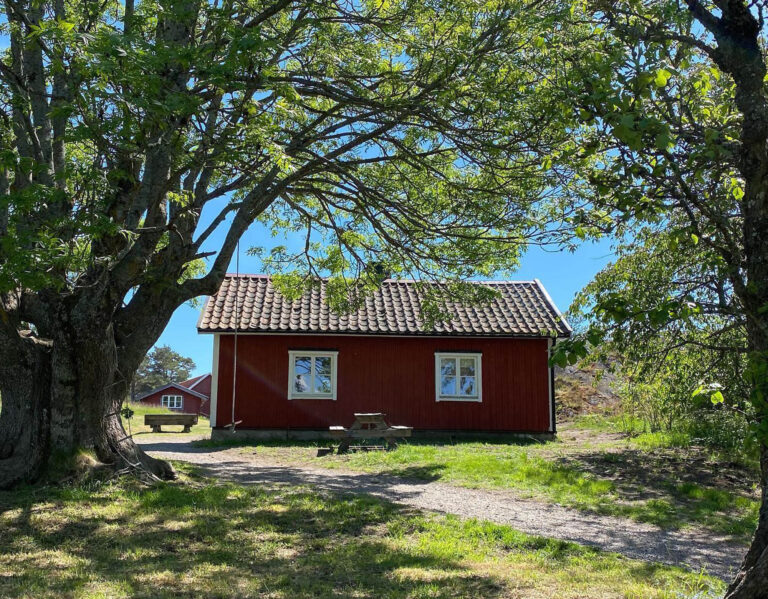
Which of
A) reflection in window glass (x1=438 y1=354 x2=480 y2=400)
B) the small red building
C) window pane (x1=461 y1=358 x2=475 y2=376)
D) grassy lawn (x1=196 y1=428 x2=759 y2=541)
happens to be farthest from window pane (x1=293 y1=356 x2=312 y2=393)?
the small red building

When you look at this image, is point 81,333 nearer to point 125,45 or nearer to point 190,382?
point 125,45

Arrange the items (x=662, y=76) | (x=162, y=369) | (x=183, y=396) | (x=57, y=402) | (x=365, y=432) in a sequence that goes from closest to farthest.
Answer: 1. (x=662, y=76)
2. (x=57, y=402)
3. (x=365, y=432)
4. (x=183, y=396)
5. (x=162, y=369)

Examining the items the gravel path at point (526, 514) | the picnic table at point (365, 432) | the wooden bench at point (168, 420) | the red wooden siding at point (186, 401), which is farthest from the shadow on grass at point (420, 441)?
the red wooden siding at point (186, 401)

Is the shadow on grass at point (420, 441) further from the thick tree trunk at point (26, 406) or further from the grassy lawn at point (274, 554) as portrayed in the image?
the grassy lawn at point (274, 554)

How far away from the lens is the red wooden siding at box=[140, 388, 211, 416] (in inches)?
1731

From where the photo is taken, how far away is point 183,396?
47.1m

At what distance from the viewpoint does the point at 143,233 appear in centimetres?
847

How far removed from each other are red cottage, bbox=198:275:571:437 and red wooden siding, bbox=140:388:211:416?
83.6ft

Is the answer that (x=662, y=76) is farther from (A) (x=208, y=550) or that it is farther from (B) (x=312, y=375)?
(B) (x=312, y=375)

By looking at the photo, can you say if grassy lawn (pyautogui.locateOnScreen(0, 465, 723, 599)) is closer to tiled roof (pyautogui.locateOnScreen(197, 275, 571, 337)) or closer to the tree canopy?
tiled roof (pyautogui.locateOnScreen(197, 275, 571, 337))

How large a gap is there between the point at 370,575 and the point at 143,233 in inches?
216

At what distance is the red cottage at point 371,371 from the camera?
741 inches

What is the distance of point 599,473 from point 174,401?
137 feet

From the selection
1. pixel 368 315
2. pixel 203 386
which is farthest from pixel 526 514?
pixel 203 386
